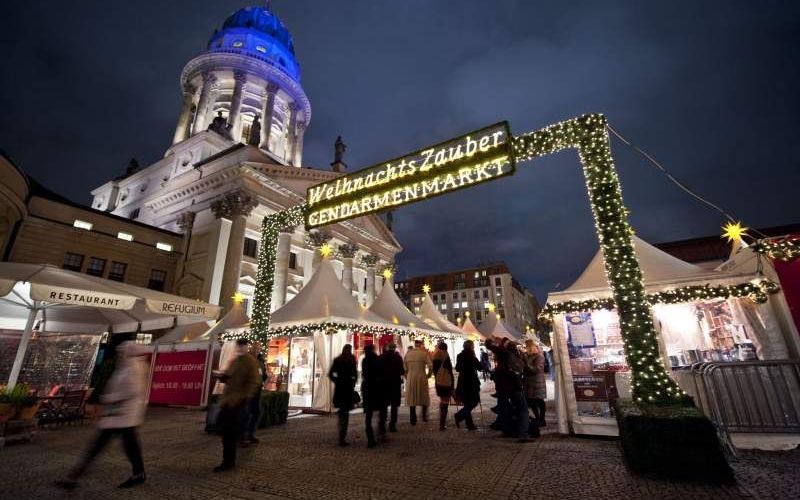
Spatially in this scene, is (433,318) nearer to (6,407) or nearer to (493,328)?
(493,328)

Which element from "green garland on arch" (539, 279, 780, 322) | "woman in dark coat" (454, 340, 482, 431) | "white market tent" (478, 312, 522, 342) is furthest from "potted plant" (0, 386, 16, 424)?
"white market tent" (478, 312, 522, 342)

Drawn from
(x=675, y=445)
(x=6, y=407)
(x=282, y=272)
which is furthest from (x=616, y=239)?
(x=282, y=272)

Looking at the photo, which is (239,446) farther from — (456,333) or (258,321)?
(456,333)

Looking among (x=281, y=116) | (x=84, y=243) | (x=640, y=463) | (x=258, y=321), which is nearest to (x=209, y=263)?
(x=84, y=243)

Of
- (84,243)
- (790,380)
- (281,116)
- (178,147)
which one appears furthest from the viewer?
(281,116)

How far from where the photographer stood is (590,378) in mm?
7461

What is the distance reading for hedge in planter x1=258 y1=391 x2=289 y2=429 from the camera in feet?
29.1

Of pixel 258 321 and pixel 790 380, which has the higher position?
pixel 258 321

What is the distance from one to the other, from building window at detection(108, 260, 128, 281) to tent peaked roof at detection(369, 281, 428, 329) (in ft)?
52.7

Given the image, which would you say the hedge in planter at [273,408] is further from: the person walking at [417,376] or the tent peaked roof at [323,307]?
the person walking at [417,376]

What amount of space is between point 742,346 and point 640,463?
5322 millimetres

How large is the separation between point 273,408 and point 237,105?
3760cm

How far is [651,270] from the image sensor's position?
8.26 metres

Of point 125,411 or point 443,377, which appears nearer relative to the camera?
point 125,411
